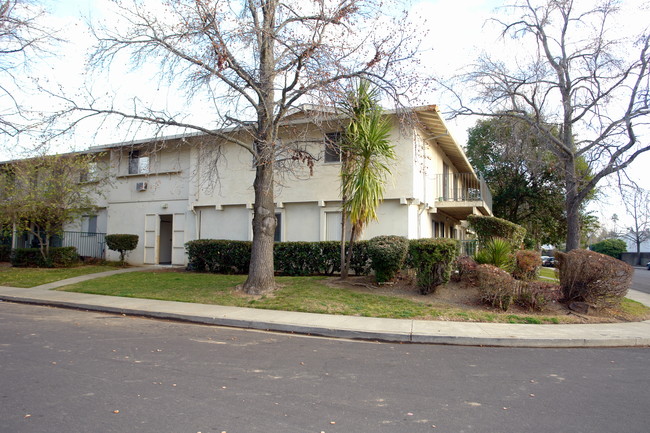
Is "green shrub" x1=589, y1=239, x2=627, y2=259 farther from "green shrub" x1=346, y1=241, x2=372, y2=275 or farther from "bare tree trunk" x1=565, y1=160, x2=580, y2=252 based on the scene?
"green shrub" x1=346, y1=241, x2=372, y2=275

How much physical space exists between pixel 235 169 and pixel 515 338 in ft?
40.9

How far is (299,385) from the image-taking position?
5316 millimetres

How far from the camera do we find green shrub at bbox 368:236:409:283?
483 inches

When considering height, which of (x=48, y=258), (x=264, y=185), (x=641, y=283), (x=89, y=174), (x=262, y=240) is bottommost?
(x=641, y=283)

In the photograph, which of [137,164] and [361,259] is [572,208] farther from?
[137,164]

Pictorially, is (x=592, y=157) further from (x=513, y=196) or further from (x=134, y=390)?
(x=134, y=390)

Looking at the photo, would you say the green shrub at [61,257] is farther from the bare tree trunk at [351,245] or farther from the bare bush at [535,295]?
the bare bush at [535,295]

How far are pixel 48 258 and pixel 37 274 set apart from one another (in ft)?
7.62

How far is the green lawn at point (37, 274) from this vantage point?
48.6ft

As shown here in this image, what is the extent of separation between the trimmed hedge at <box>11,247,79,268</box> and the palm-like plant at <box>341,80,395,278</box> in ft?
40.9

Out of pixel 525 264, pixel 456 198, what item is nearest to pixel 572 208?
pixel 456 198

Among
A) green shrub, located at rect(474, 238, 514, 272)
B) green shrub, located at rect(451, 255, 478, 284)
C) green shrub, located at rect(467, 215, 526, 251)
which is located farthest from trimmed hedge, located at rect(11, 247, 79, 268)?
green shrub, located at rect(474, 238, 514, 272)

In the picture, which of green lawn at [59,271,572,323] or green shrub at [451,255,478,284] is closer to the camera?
green lawn at [59,271,572,323]

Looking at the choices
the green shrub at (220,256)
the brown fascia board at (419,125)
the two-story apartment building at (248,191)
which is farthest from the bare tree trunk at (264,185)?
the green shrub at (220,256)
